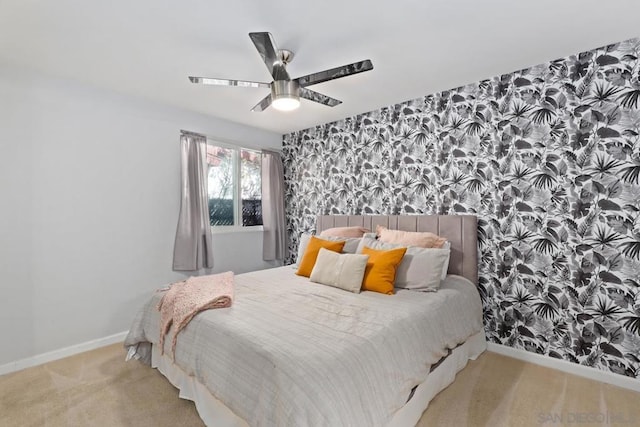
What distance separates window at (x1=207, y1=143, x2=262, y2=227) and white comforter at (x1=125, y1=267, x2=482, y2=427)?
186 centimetres

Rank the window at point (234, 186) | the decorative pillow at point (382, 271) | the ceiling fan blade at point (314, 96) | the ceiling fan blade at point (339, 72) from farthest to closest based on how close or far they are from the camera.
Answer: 1. the window at point (234, 186)
2. the decorative pillow at point (382, 271)
3. the ceiling fan blade at point (314, 96)
4. the ceiling fan blade at point (339, 72)

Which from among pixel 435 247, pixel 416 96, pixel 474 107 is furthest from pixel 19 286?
pixel 474 107

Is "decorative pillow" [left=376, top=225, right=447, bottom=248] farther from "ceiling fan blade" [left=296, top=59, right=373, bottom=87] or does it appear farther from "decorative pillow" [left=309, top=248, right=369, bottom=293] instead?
"ceiling fan blade" [left=296, top=59, right=373, bottom=87]

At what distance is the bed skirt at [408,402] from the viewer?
1.65m

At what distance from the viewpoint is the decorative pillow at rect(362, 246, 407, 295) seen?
8.07ft

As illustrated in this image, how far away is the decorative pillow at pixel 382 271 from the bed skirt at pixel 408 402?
66cm

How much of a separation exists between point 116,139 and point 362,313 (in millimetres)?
2935

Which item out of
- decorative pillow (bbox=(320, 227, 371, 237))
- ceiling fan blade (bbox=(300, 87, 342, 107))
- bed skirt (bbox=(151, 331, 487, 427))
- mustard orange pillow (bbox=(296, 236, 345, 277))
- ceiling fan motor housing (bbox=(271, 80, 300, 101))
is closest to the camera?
bed skirt (bbox=(151, 331, 487, 427))

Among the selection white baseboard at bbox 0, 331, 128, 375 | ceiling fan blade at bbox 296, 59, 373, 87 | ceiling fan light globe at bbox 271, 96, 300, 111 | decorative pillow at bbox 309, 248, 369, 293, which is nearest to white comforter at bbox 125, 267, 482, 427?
decorative pillow at bbox 309, 248, 369, 293

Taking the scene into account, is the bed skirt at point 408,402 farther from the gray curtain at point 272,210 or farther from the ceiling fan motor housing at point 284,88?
the gray curtain at point 272,210

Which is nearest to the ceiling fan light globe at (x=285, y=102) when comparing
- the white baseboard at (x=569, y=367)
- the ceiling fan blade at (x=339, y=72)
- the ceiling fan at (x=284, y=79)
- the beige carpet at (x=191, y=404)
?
the ceiling fan at (x=284, y=79)

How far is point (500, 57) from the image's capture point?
245cm

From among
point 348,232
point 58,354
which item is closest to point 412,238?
point 348,232

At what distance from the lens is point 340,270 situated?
262 centimetres
